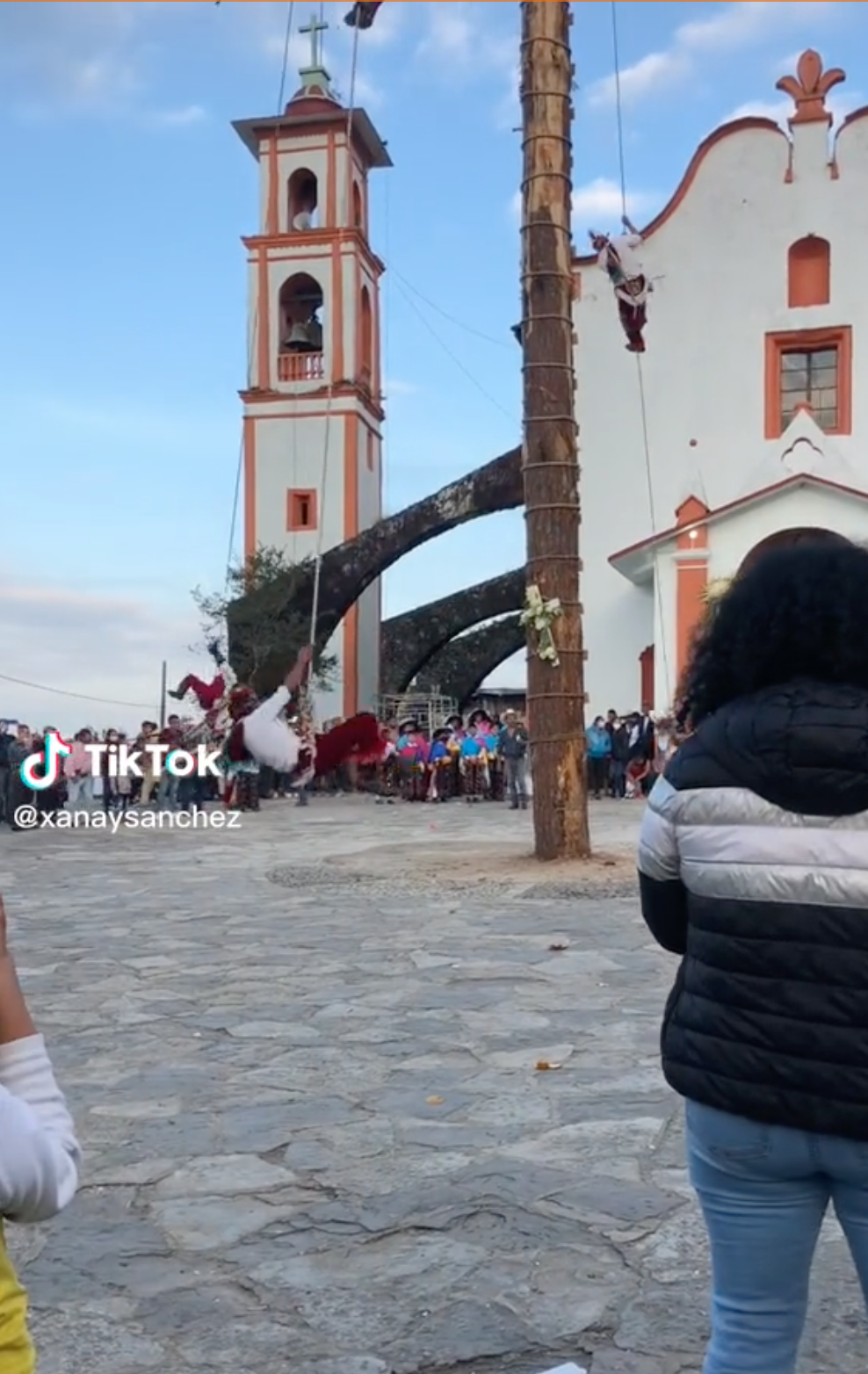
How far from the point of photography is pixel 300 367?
36.5 meters

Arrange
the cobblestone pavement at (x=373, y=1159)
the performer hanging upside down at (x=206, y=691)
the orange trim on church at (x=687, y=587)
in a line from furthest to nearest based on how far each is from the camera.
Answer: the orange trim on church at (x=687, y=587) → the performer hanging upside down at (x=206, y=691) → the cobblestone pavement at (x=373, y=1159)

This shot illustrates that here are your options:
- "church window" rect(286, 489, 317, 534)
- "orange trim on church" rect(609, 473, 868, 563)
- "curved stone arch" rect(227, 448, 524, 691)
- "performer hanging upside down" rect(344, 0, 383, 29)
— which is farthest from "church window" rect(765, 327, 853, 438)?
"performer hanging upside down" rect(344, 0, 383, 29)

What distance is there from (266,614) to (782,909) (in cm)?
2771

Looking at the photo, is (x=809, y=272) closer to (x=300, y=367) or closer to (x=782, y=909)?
(x=300, y=367)

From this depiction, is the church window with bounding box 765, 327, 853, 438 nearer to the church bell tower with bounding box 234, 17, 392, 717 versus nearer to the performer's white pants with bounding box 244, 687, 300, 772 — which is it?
the church bell tower with bounding box 234, 17, 392, 717

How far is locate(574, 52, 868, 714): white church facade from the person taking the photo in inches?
1148

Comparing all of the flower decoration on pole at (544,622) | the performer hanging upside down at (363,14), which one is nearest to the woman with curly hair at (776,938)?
the flower decoration on pole at (544,622)

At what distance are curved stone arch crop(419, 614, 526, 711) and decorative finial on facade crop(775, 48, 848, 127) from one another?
13119 millimetres

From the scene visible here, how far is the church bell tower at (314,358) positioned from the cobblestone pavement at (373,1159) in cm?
2678

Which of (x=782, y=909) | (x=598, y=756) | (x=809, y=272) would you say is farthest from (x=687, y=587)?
(x=782, y=909)

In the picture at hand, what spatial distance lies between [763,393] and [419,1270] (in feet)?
91.6

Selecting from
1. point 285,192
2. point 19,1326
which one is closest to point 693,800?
point 19,1326

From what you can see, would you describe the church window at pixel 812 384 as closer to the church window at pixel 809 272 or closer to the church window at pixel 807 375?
the church window at pixel 807 375

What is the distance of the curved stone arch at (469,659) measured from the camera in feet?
116
